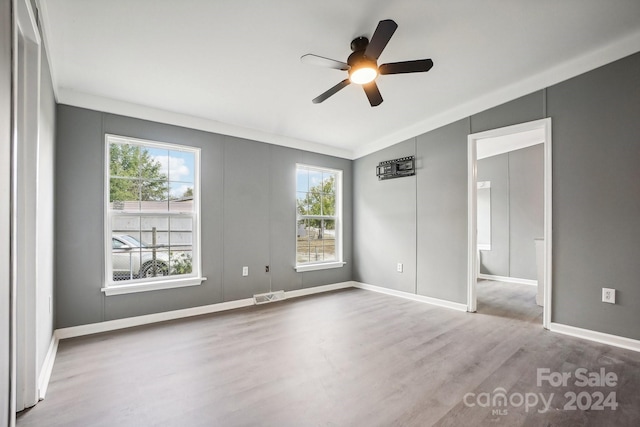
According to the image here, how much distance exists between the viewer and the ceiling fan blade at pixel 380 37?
5.85 feet

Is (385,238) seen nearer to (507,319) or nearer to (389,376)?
(507,319)

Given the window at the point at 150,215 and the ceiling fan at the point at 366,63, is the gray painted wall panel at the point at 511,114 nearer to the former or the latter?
the ceiling fan at the point at 366,63

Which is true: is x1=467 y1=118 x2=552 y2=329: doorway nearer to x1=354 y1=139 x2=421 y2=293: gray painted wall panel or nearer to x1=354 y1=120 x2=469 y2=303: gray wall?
x1=354 y1=120 x2=469 y2=303: gray wall

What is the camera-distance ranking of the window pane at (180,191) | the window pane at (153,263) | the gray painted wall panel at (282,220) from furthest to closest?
the gray painted wall panel at (282,220), the window pane at (180,191), the window pane at (153,263)

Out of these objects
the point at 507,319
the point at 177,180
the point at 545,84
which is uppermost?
the point at 545,84

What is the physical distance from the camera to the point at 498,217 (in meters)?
A: 5.91

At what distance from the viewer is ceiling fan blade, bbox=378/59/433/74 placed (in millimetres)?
2162

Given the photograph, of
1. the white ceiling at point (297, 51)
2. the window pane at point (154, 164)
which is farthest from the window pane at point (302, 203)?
the window pane at point (154, 164)

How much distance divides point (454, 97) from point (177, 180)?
3599mm

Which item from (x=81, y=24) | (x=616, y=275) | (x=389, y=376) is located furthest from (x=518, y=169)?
(x=81, y=24)

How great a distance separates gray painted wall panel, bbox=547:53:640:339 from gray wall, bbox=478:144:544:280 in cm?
279

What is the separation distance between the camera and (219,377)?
84.0 inches

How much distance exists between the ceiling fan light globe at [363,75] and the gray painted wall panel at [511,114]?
6.44 ft

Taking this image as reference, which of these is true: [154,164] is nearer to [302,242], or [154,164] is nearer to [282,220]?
[282,220]
